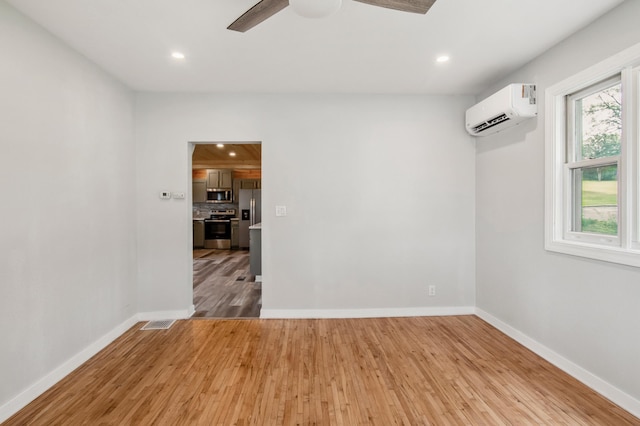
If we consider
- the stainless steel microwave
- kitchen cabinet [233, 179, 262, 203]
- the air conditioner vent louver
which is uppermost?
the air conditioner vent louver

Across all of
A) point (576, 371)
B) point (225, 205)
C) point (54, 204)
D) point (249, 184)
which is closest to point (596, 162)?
point (576, 371)

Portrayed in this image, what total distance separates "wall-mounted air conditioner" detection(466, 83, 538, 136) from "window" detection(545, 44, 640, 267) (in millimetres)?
138

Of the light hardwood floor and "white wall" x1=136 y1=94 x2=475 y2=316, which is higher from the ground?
"white wall" x1=136 y1=94 x2=475 y2=316

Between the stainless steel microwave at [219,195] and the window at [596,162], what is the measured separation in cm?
748

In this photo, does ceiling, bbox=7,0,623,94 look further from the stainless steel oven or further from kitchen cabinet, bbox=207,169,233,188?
the stainless steel oven

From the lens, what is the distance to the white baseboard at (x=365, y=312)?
339 centimetres

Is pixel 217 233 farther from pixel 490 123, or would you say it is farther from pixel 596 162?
pixel 596 162

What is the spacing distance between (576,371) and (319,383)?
1.94 metres

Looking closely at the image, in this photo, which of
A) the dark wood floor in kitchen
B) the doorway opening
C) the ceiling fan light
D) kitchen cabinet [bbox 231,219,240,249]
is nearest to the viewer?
the ceiling fan light

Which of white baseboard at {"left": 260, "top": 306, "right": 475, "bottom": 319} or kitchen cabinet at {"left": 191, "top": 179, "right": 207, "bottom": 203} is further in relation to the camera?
kitchen cabinet at {"left": 191, "top": 179, "right": 207, "bottom": 203}

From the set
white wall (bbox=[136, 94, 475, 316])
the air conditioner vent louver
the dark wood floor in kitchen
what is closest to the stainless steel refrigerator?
the dark wood floor in kitchen

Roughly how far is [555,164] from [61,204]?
13.1 ft

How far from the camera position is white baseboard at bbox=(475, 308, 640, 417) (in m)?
1.86

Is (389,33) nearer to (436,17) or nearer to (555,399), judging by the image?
(436,17)
